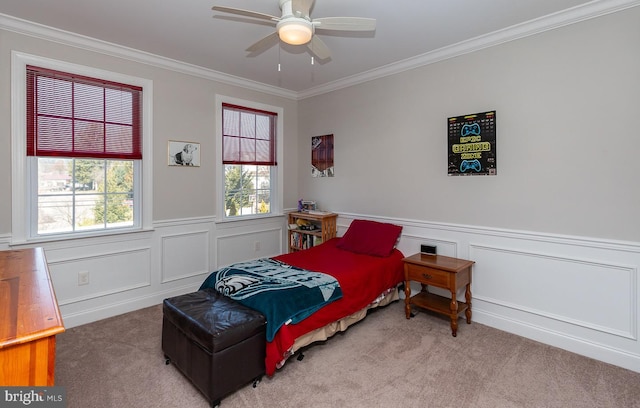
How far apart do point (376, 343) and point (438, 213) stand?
149cm

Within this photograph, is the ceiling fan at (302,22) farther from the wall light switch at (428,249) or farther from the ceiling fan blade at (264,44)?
the wall light switch at (428,249)

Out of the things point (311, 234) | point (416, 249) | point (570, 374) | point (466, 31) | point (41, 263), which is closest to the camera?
point (41, 263)

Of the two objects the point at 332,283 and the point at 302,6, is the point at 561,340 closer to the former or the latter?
the point at 332,283

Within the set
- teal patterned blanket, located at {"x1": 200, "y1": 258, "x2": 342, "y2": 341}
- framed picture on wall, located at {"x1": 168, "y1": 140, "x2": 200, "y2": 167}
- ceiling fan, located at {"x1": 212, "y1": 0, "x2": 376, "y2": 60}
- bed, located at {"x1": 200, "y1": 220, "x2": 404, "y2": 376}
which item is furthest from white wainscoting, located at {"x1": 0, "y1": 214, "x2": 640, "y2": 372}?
ceiling fan, located at {"x1": 212, "y1": 0, "x2": 376, "y2": 60}

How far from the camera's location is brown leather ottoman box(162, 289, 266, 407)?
6.48 feet

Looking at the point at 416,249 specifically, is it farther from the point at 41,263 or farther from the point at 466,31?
the point at 41,263

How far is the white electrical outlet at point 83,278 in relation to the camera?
10.1 ft

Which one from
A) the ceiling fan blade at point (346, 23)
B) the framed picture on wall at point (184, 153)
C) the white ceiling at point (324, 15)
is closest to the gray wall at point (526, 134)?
the white ceiling at point (324, 15)

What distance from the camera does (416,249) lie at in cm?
358

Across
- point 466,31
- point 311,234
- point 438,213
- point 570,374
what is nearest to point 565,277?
point 570,374

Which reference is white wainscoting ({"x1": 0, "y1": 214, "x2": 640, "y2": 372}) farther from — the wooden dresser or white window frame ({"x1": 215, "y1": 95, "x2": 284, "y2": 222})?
the wooden dresser

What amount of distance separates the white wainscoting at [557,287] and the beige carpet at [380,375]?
13 centimetres

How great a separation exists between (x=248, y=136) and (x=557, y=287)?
3.78m

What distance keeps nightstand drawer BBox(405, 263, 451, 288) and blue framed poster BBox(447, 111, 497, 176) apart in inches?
39.7
